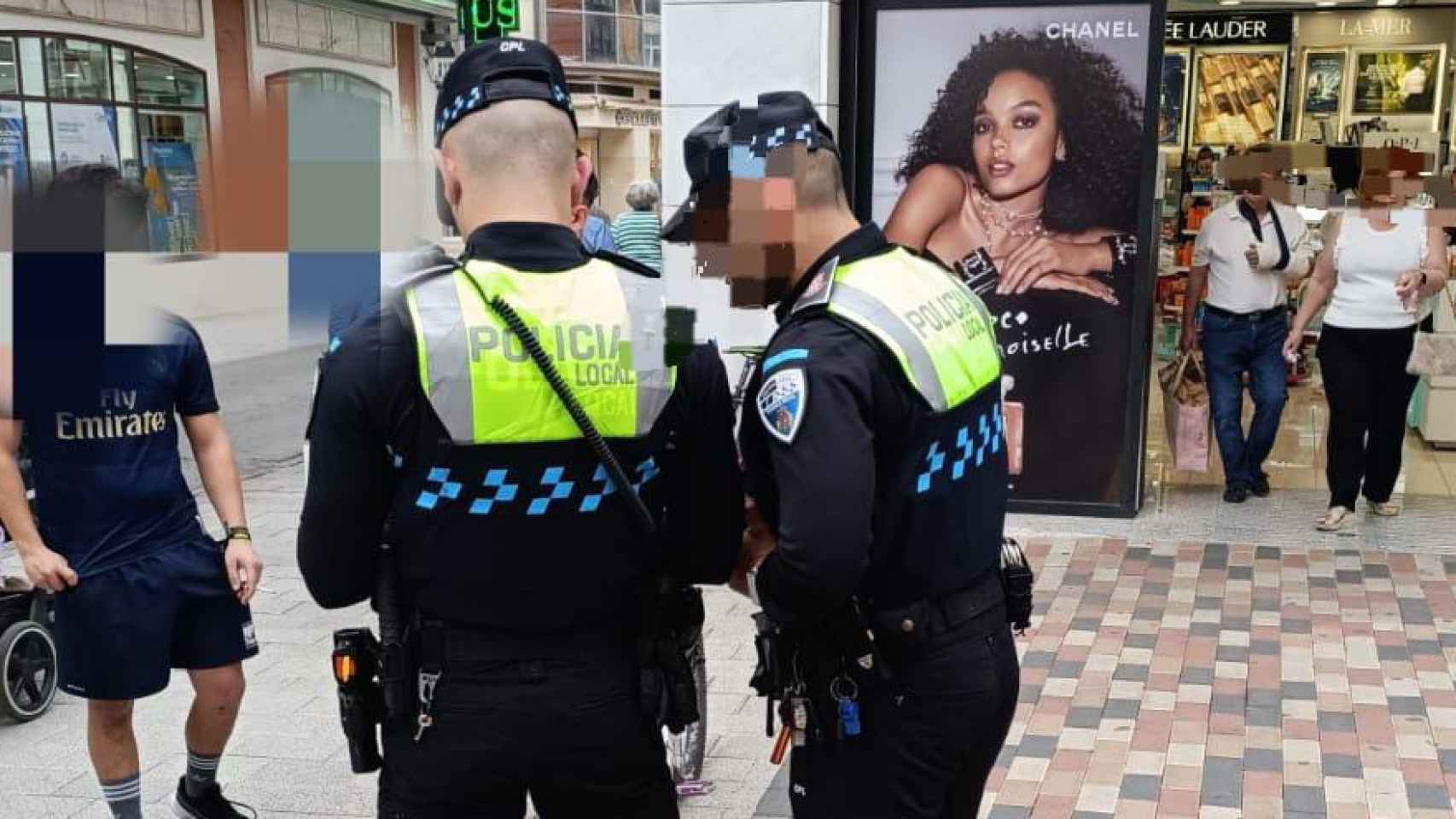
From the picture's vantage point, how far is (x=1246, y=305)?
7699 millimetres

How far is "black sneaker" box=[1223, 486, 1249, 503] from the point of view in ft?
26.0

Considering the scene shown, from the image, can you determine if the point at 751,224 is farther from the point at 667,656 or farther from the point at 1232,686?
the point at 1232,686

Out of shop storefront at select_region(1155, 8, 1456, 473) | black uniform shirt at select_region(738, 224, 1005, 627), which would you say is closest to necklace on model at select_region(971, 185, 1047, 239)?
black uniform shirt at select_region(738, 224, 1005, 627)

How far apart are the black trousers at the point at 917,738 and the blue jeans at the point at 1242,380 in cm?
573

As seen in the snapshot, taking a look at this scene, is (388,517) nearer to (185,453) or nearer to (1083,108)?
(1083,108)

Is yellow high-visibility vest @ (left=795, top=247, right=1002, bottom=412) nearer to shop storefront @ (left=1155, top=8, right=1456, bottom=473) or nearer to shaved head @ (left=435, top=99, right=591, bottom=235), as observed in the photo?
shaved head @ (left=435, top=99, right=591, bottom=235)

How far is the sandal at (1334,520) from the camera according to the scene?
7242mm

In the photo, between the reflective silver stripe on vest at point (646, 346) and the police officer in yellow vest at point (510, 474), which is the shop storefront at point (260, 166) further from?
the reflective silver stripe on vest at point (646, 346)

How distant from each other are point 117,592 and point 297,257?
105 inches

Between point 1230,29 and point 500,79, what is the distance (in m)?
13.5

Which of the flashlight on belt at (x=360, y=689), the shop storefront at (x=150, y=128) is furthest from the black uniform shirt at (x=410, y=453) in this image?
the shop storefront at (x=150, y=128)

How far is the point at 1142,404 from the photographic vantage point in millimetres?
7285

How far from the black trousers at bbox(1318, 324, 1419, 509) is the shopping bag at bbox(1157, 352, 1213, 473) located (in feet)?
2.42

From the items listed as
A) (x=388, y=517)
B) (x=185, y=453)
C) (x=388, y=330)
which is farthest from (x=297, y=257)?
(x=185, y=453)
